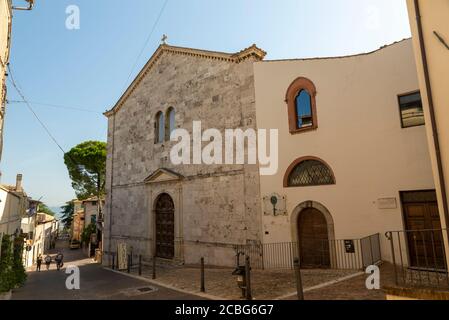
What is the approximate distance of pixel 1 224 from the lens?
441 inches

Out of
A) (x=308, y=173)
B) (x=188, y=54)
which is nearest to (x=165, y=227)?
(x=308, y=173)

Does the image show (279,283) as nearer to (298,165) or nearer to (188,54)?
(298,165)

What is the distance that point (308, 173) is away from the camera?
1074 cm

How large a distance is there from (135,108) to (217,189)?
9281 millimetres

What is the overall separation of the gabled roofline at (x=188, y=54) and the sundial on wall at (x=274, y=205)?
6.13m

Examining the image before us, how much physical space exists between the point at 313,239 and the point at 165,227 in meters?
8.42

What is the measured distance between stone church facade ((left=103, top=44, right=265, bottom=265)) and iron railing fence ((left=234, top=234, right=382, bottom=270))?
1.99 ft

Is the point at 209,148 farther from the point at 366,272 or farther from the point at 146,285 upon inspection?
the point at 366,272

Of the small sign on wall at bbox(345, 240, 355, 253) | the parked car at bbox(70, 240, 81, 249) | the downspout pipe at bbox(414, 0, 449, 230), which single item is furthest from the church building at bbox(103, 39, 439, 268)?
the parked car at bbox(70, 240, 81, 249)

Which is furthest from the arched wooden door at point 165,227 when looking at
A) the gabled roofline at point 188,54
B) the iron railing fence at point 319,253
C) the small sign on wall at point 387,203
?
the small sign on wall at point 387,203

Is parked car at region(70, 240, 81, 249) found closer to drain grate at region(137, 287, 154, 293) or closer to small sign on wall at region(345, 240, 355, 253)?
drain grate at region(137, 287, 154, 293)

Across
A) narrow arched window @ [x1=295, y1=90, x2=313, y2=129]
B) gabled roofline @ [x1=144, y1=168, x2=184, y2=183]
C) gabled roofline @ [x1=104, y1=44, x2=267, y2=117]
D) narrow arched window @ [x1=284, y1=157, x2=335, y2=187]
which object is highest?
gabled roofline @ [x1=104, y1=44, x2=267, y2=117]

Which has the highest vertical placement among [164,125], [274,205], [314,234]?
[164,125]

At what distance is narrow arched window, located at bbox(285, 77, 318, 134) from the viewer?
10.9 meters
